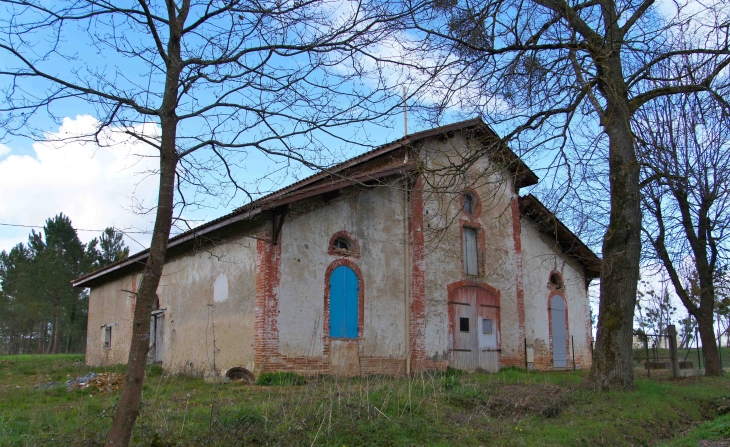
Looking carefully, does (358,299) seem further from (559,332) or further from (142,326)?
(142,326)

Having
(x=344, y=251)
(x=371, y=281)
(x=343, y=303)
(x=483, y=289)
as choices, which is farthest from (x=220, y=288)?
(x=483, y=289)

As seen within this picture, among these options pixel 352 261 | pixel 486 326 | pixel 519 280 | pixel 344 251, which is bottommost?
pixel 486 326

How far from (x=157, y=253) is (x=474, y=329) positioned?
43.5 ft

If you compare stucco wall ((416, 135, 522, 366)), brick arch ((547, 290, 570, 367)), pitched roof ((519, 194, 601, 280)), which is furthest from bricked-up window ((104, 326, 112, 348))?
brick arch ((547, 290, 570, 367))

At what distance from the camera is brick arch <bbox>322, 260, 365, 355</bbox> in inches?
554

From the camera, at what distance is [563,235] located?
69.6 ft

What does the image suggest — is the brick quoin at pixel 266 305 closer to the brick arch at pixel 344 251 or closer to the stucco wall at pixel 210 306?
the stucco wall at pixel 210 306

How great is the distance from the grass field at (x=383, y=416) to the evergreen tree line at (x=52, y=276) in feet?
109

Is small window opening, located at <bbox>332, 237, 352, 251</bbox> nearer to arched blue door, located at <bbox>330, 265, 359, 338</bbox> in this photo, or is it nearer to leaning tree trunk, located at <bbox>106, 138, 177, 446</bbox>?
arched blue door, located at <bbox>330, 265, 359, 338</bbox>

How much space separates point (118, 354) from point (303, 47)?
17798 millimetres

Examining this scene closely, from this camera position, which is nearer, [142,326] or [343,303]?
[142,326]

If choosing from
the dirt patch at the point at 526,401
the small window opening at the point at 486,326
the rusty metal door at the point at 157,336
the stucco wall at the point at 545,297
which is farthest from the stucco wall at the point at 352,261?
the rusty metal door at the point at 157,336

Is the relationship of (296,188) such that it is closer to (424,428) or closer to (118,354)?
(424,428)

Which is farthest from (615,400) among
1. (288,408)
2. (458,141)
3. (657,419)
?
(458,141)
